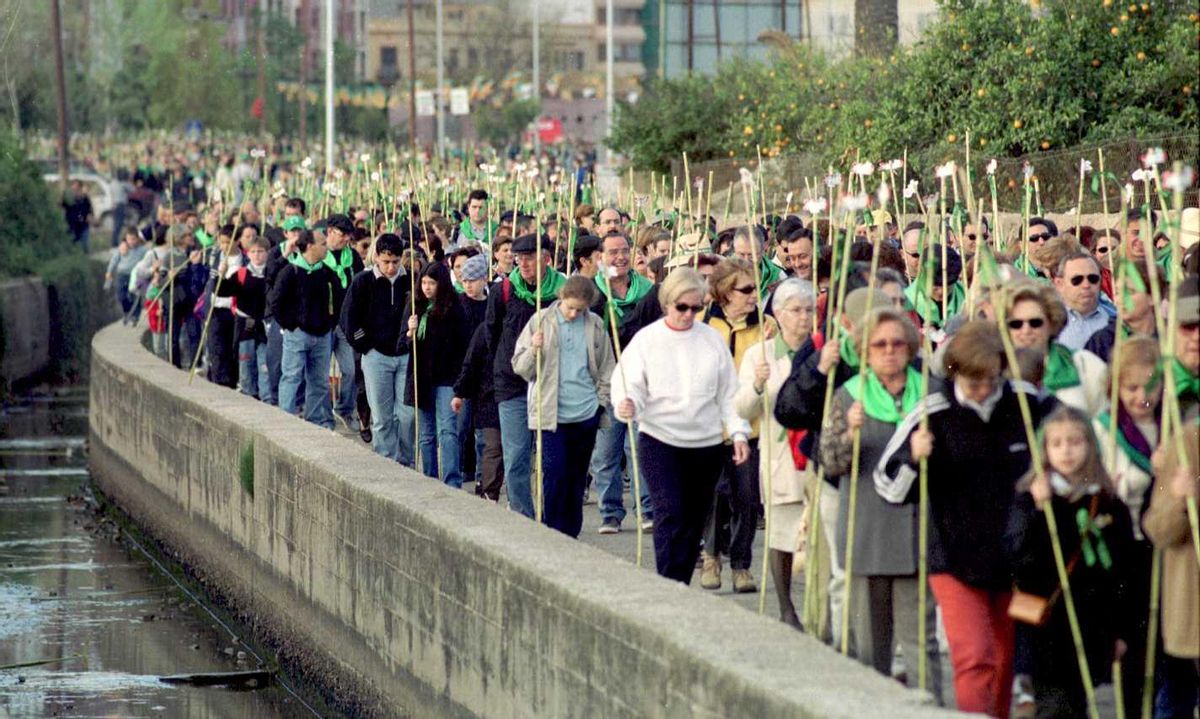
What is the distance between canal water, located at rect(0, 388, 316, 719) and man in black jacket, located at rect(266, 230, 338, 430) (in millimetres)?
1552

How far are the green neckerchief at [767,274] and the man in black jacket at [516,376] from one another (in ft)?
3.35

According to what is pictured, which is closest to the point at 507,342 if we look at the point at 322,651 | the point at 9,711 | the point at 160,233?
the point at 322,651

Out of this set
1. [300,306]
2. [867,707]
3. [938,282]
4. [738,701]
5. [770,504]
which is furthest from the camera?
[300,306]

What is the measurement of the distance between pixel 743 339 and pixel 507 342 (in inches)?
89.4

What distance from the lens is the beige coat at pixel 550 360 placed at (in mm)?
12008

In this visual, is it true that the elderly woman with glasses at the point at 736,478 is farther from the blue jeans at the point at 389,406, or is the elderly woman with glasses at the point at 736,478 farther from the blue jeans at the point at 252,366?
the blue jeans at the point at 252,366

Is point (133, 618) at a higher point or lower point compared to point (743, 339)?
lower

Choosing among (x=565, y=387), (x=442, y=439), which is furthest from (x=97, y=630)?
(x=565, y=387)

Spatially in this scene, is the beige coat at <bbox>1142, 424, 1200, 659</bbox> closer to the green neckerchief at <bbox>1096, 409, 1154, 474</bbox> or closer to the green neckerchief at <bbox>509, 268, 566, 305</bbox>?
the green neckerchief at <bbox>1096, 409, 1154, 474</bbox>

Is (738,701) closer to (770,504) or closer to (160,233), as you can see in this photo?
(770,504)

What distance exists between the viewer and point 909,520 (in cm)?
774

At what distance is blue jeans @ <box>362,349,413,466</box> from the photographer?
15.3 m

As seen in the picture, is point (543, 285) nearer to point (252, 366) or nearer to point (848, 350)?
point (848, 350)

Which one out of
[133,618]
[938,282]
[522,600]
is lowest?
[133,618]
